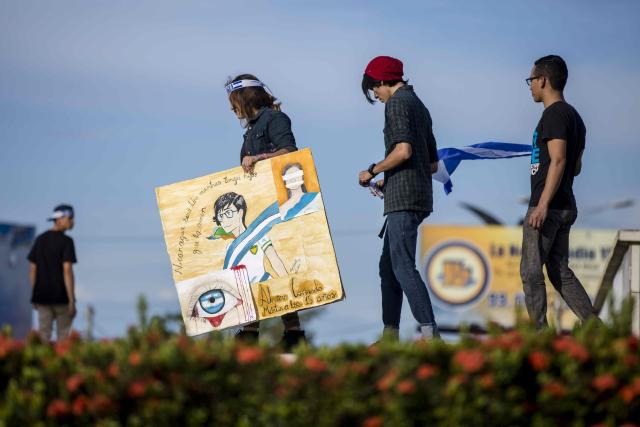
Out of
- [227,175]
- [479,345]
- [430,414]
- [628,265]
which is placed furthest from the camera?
[628,265]

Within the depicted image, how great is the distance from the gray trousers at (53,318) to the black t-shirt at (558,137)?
631 centimetres

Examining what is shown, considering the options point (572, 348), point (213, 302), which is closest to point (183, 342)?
point (572, 348)

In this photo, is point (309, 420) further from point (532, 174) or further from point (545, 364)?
point (532, 174)

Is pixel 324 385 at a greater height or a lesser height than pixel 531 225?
lesser

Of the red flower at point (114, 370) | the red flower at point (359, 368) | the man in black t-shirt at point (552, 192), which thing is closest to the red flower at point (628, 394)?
the red flower at point (359, 368)

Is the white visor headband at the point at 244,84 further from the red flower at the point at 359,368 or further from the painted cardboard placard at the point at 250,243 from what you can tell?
the red flower at the point at 359,368

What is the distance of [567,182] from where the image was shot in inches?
324

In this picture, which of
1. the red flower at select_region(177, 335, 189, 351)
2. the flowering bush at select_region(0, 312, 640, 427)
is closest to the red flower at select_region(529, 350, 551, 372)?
the flowering bush at select_region(0, 312, 640, 427)

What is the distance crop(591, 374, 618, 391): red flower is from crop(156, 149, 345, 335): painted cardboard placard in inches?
169

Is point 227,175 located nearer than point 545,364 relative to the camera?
No

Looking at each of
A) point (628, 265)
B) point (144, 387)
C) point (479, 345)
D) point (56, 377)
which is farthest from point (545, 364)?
point (628, 265)

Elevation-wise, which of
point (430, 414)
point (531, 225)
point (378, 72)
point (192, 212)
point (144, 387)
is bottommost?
point (430, 414)

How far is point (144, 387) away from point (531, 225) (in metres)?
4.21

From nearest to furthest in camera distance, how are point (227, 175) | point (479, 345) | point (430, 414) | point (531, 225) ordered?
point (430, 414) → point (479, 345) → point (531, 225) → point (227, 175)
